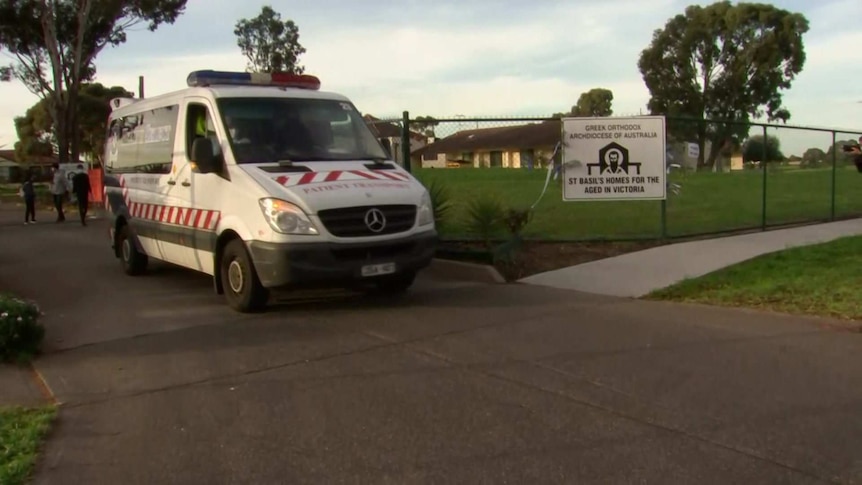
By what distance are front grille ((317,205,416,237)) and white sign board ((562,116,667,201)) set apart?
14.9 feet

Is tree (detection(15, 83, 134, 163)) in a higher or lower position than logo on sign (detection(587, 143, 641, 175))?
higher

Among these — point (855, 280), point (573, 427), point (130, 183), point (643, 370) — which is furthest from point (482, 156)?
point (573, 427)

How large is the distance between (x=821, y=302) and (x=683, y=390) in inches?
138

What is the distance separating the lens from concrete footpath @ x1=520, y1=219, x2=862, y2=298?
9867 mm

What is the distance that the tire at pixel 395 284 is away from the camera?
9117 millimetres

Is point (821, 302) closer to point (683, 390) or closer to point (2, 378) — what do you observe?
point (683, 390)

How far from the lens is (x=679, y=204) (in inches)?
804

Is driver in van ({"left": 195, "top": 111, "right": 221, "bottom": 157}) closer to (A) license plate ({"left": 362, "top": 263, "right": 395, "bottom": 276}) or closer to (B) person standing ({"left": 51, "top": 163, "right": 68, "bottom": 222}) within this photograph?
(A) license plate ({"left": 362, "top": 263, "right": 395, "bottom": 276})

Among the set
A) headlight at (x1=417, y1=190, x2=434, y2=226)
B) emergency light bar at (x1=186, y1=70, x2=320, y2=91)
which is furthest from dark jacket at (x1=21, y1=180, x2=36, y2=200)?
headlight at (x1=417, y1=190, x2=434, y2=226)

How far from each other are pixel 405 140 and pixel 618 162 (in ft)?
10.5

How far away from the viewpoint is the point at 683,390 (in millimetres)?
5629

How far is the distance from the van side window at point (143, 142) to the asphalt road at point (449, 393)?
1926 mm

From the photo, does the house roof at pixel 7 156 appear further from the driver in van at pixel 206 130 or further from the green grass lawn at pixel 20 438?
the green grass lawn at pixel 20 438

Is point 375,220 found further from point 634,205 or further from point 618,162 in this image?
point 634,205
